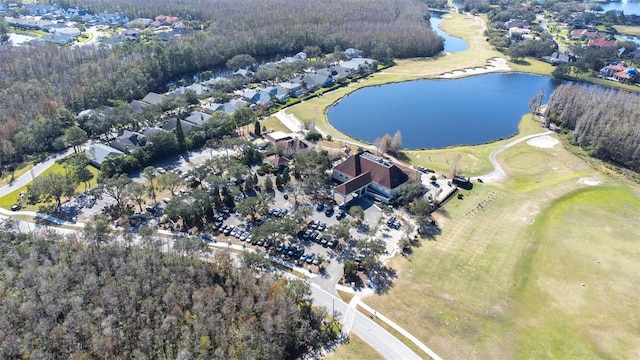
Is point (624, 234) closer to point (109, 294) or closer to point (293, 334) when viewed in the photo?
point (293, 334)

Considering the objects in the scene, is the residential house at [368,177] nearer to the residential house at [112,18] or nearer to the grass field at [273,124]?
the grass field at [273,124]

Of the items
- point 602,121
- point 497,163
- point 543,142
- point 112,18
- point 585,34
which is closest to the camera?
point 497,163

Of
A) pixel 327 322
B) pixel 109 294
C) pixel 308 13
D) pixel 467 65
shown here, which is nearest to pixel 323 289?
pixel 327 322

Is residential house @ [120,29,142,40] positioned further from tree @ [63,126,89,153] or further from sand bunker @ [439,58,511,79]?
sand bunker @ [439,58,511,79]

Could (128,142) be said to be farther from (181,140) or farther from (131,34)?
(131,34)

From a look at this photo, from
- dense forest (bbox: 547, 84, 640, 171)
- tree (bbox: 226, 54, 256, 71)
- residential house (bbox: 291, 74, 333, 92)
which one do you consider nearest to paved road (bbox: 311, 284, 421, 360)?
dense forest (bbox: 547, 84, 640, 171)

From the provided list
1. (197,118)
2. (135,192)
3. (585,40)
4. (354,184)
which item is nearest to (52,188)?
(135,192)
